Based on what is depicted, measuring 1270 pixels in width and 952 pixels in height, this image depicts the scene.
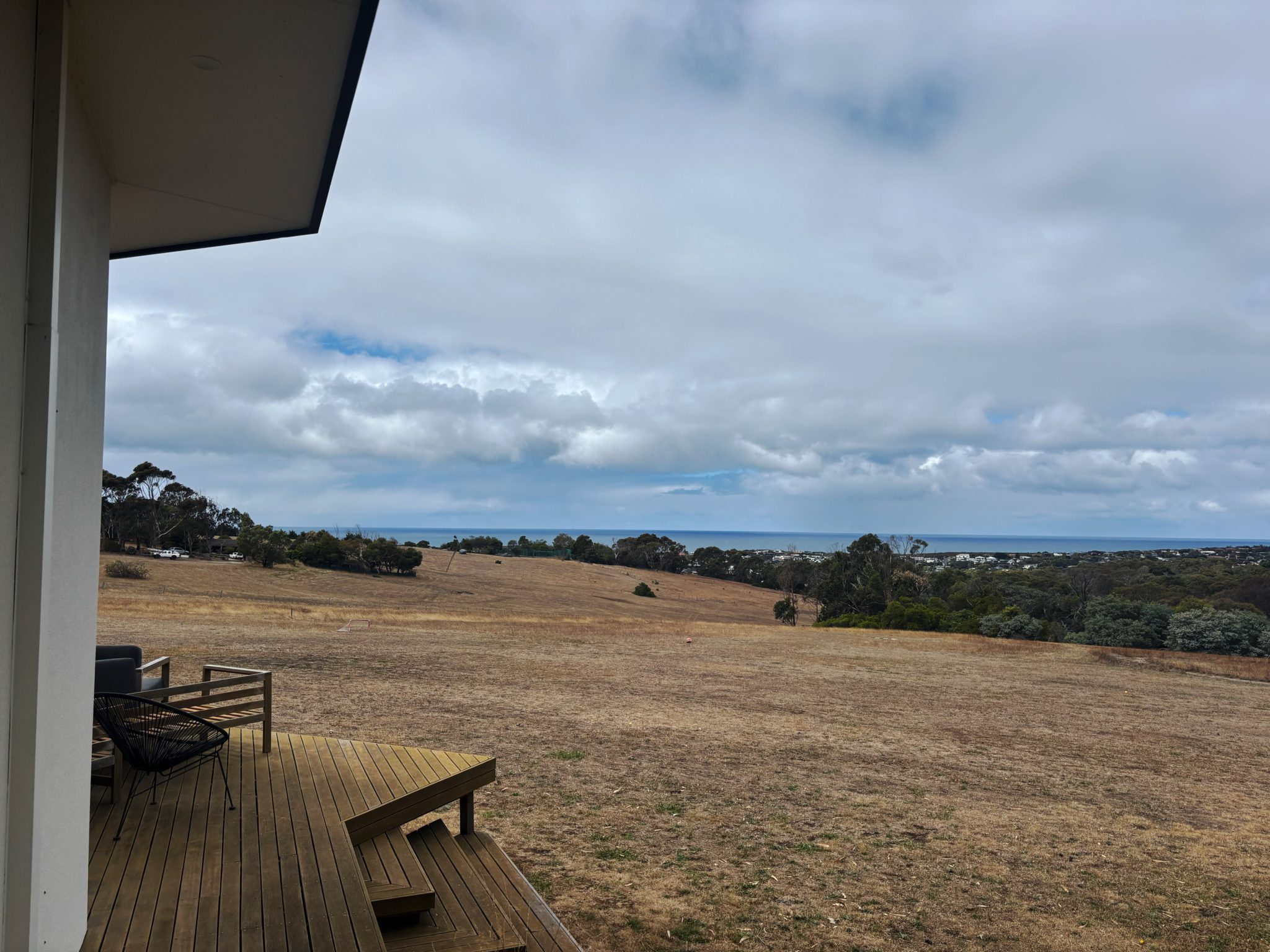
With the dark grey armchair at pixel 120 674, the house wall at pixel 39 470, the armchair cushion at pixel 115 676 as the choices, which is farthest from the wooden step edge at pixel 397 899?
the armchair cushion at pixel 115 676

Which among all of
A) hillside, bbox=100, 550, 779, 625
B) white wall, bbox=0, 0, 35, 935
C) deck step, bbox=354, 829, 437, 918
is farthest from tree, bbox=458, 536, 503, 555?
white wall, bbox=0, 0, 35, 935

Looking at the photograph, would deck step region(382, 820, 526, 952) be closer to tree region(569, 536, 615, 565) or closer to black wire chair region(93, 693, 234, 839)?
black wire chair region(93, 693, 234, 839)

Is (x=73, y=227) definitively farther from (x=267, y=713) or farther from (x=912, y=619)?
(x=912, y=619)

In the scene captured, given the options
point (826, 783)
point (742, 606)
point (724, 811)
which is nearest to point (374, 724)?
point (724, 811)

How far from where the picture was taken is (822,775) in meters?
8.79

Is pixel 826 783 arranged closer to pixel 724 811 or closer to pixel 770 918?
pixel 724 811

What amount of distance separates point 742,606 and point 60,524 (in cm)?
4293

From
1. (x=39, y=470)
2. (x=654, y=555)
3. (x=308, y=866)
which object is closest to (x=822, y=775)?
(x=308, y=866)

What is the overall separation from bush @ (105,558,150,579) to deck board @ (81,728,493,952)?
2879 centimetres

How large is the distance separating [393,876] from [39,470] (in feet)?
9.90

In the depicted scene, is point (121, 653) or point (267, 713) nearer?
point (267, 713)

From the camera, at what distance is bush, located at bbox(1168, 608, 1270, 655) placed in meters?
22.1

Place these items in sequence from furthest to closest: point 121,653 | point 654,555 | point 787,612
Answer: point 654,555 → point 787,612 → point 121,653

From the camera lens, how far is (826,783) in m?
8.47
